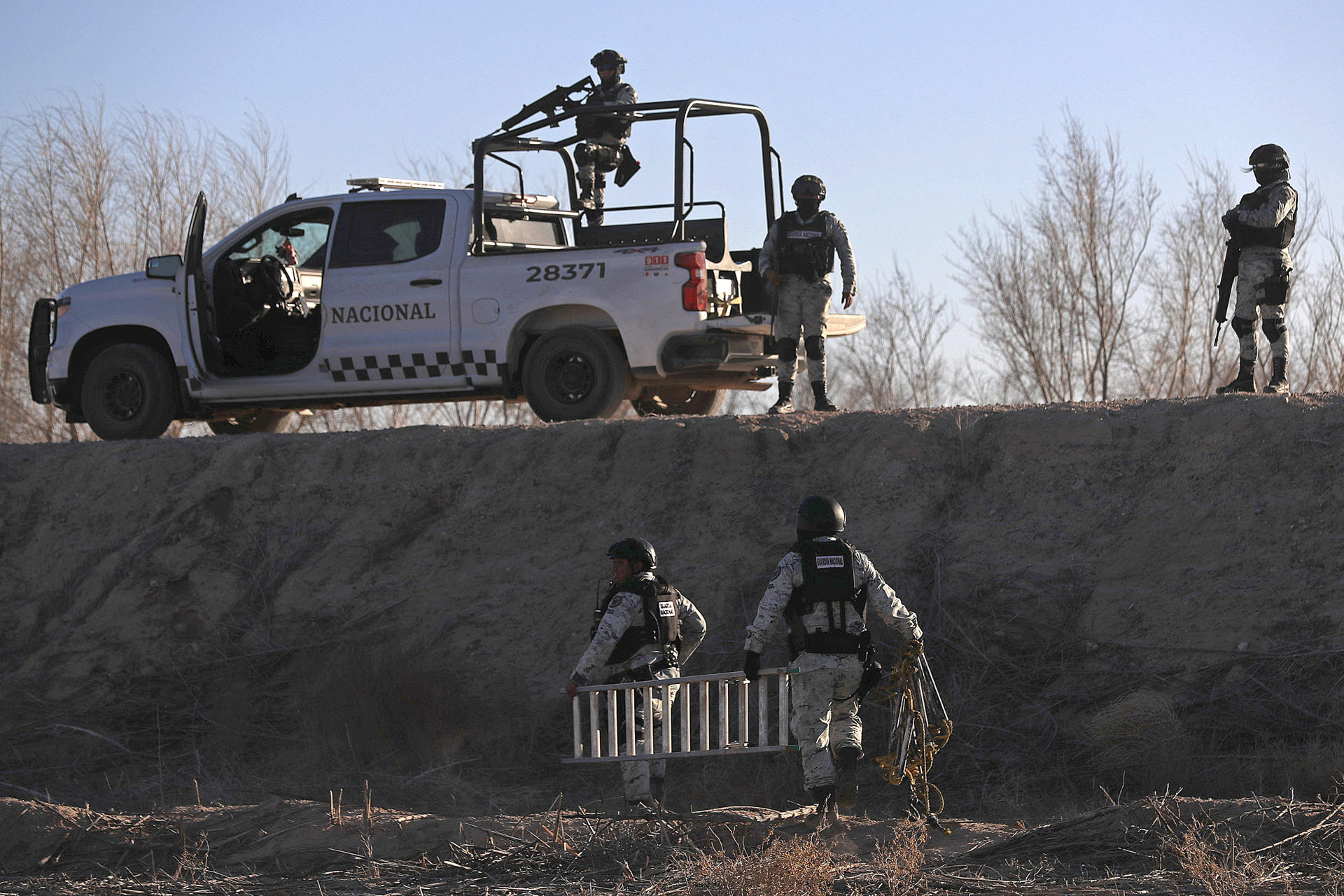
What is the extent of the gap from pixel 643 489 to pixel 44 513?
4657 mm

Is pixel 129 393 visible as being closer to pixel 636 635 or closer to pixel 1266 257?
pixel 636 635

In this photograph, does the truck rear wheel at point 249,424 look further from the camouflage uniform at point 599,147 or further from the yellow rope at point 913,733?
the yellow rope at point 913,733

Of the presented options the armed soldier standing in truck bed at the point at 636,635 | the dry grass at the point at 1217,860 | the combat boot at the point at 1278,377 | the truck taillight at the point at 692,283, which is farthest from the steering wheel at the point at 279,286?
the dry grass at the point at 1217,860

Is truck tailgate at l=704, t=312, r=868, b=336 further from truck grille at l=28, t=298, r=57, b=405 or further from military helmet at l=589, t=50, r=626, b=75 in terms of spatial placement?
truck grille at l=28, t=298, r=57, b=405

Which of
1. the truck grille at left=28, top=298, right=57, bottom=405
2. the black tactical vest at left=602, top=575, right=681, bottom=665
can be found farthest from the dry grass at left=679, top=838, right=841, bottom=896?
the truck grille at left=28, top=298, right=57, bottom=405

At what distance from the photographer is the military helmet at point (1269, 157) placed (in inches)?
373

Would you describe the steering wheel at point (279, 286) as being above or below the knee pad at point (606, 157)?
below

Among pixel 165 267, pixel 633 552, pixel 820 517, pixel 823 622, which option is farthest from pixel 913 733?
pixel 165 267

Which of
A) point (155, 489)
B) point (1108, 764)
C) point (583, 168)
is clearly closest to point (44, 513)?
point (155, 489)

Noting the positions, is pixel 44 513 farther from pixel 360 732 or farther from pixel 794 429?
pixel 794 429

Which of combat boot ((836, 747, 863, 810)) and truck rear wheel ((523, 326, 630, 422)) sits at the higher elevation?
truck rear wheel ((523, 326, 630, 422))

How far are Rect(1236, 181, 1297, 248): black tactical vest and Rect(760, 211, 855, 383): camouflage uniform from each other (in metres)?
2.61

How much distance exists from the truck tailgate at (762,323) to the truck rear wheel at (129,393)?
437cm

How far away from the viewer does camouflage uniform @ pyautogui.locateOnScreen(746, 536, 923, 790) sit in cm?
639
